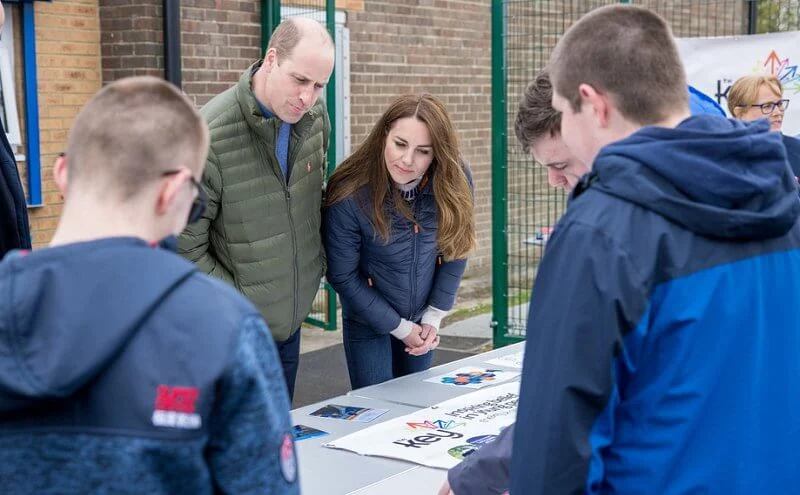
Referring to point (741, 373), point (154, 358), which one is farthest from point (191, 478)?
point (741, 373)

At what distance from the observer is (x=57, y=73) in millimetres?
6641

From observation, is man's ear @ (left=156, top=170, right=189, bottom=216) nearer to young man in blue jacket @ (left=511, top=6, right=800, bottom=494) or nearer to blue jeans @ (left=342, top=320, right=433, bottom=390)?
young man in blue jacket @ (left=511, top=6, right=800, bottom=494)

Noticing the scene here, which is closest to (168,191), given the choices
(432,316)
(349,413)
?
(349,413)

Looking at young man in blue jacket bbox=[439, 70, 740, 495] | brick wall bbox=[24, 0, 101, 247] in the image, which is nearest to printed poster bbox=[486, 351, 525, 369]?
young man in blue jacket bbox=[439, 70, 740, 495]

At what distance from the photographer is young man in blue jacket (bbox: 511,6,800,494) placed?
1.72 meters

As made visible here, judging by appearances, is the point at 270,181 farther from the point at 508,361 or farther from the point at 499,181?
the point at 499,181

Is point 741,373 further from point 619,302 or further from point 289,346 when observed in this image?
point 289,346

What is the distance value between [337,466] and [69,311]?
4.74 feet

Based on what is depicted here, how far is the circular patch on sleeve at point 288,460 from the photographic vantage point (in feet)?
5.16

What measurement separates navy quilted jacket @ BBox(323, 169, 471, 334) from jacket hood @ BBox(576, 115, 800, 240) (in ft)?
6.64

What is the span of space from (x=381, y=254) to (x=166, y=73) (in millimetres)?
3599

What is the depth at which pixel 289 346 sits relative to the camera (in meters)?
3.81

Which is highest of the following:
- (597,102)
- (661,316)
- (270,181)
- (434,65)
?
(434,65)

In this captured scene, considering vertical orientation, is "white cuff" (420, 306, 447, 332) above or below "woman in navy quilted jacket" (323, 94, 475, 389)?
below
